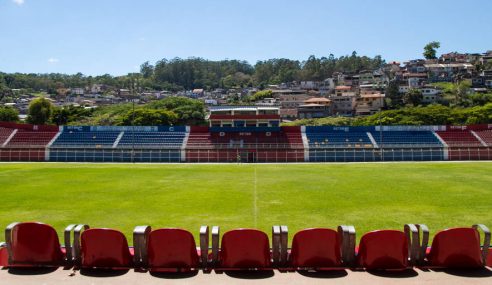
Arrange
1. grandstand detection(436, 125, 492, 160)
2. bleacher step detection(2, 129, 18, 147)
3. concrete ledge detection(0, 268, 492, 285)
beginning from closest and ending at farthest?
concrete ledge detection(0, 268, 492, 285) → grandstand detection(436, 125, 492, 160) → bleacher step detection(2, 129, 18, 147)

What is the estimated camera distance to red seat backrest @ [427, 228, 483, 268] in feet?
28.1

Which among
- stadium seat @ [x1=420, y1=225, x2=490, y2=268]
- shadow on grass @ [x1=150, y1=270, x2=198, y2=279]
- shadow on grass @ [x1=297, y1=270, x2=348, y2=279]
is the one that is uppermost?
stadium seat @ [x1=420, y1=225, x2=490, y2=268]

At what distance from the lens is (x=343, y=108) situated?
518ft

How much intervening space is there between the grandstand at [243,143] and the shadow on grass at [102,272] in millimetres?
53253

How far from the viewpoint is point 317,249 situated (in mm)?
8742

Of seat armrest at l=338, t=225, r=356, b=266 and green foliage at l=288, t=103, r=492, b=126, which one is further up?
green foliage at l=288, t=103, r=492, b=126

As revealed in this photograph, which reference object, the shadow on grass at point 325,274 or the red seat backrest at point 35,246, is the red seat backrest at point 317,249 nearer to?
the shadow on grass at point 325,274

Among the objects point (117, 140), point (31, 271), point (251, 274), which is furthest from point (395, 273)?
point (117, 140)

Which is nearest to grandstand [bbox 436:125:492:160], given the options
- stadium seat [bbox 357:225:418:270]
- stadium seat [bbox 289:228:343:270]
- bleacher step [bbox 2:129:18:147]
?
stadium seat [bbox 357:225:418:270]

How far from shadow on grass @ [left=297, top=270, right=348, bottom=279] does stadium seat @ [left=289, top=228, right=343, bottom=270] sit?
0.42ft

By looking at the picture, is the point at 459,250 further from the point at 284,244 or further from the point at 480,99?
the point at 480,99

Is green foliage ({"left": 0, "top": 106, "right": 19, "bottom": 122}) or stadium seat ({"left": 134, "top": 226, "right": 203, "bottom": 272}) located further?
green foliage ({"left": 0, "top": 106, "right": 19, "bottom": 122})

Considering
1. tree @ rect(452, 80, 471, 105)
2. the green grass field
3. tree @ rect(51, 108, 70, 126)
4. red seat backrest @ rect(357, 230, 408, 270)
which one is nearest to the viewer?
red seat backrest @ rect(357, 230, 408, 270)

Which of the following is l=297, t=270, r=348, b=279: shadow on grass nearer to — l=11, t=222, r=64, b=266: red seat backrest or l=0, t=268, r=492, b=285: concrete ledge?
l=0, t=268, r=492, b=285: concrete ledge
